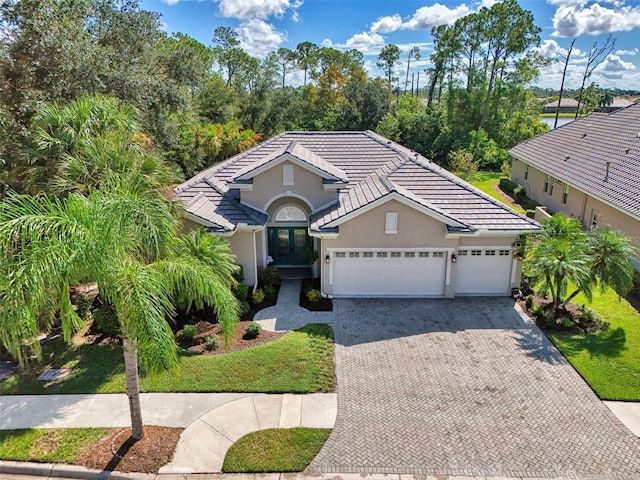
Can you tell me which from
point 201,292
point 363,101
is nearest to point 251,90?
point 363,101

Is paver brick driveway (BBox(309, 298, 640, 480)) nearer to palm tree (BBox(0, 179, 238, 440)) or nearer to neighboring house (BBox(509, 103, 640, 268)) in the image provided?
palm tree (BBox(0, 179, 238, 440))

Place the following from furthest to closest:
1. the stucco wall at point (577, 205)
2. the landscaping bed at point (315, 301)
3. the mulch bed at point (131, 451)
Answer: the stucco wall at point (577, 205) → the landscaping bed at point (315, 301) → the mulch bed at point (131, 451)

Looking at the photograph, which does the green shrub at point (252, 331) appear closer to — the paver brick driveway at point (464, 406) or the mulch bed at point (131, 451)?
the paver brick driveway at point (464, 406)

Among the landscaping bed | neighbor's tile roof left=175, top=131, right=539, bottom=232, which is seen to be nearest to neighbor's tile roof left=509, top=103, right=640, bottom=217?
neighbor's tile roof left=175, top=131, right=539, bottom=232

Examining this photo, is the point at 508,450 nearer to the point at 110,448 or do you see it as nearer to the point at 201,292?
the point at 201,292

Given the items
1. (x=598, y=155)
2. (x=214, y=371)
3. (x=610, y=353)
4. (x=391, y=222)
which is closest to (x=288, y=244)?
(x=391, y=222)

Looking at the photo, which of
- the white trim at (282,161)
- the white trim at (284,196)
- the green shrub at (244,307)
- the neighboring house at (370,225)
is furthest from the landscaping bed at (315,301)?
the white trim at (282,161)
